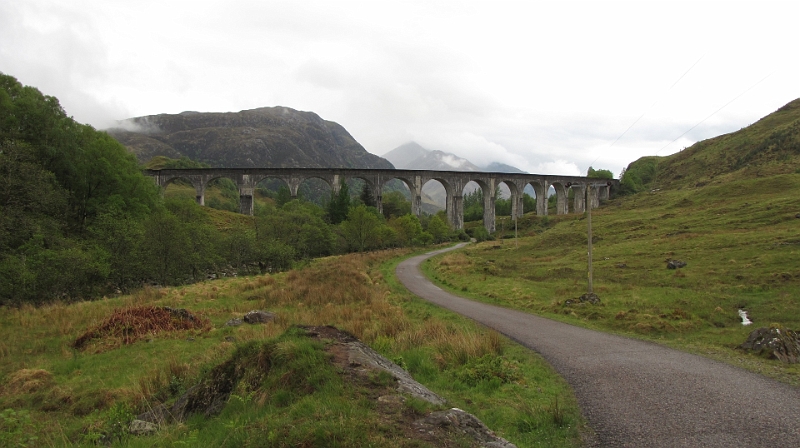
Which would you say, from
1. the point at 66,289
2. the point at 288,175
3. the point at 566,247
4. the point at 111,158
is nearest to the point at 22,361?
the point at 66,289

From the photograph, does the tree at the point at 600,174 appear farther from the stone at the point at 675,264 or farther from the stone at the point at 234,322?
the stone at the point at 234,322

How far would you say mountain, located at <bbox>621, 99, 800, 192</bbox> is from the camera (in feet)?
228

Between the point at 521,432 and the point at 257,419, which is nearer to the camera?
the point at 257,419

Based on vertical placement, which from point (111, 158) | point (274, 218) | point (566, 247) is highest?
point (111, 158)

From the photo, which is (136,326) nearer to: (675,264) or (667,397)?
(667,397)

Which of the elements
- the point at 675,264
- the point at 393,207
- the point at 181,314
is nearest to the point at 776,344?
the point at 181,314

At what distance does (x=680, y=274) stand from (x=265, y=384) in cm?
2506

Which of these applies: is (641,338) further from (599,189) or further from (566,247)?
(599,189)

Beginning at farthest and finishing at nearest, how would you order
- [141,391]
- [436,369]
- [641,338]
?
[641,338] → [436,369] → [141,391]

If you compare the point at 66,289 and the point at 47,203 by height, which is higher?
the point at 47,203

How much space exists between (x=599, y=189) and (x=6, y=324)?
364 ft

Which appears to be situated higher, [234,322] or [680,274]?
[680,274]

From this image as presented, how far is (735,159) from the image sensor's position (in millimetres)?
86188

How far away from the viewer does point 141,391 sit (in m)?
7.99
